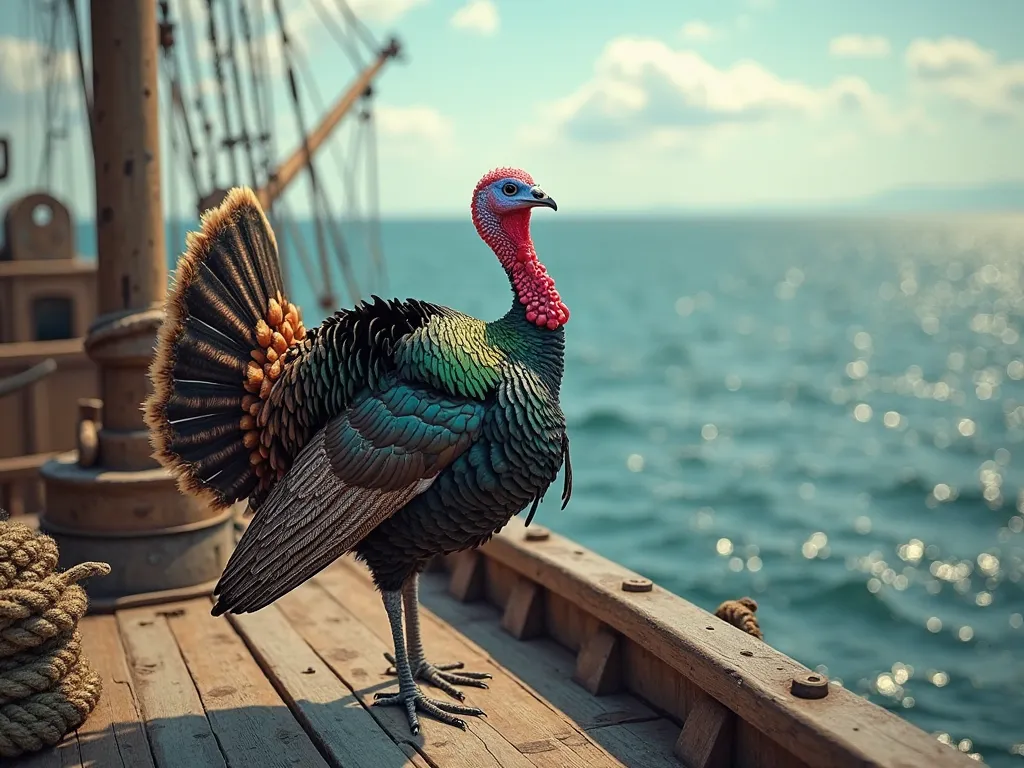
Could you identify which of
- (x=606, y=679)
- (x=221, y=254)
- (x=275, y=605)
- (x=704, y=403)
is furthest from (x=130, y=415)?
(x=704, y=403)

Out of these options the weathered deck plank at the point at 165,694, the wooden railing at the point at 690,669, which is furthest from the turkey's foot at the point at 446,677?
the weathered deck plank at the point at 165,694

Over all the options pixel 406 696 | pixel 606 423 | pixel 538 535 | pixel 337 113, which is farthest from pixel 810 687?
pixel 606 423

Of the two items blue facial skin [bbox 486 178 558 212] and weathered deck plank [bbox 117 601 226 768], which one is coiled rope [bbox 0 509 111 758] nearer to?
weathered deck plank [bbox 117 601 226 768]

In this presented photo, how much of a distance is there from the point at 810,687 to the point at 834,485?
1628cm

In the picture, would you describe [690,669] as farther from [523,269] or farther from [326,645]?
[326,645]

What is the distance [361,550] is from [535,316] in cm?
97

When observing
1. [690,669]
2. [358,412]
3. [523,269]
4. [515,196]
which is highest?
[515,196]

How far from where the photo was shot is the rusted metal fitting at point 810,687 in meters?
2.99

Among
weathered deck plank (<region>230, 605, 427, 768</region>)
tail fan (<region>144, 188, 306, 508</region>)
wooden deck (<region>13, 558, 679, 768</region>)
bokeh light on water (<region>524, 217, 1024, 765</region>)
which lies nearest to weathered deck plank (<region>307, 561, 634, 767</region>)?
wooden deck (<region>13, 558, 679, 768</region>)

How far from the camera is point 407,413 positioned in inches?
137

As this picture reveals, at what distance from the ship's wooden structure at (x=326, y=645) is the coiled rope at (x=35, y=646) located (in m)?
0.10

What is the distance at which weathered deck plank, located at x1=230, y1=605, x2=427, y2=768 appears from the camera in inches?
134

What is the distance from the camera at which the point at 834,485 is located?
61.0 feet

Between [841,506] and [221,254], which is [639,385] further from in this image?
[221,254]
